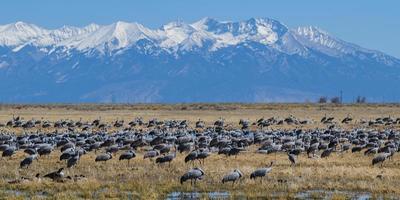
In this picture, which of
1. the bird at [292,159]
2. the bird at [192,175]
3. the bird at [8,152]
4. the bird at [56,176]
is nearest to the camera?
the bird at [192,175]

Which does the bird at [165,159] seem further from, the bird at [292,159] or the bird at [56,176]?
the bird at [56,176]

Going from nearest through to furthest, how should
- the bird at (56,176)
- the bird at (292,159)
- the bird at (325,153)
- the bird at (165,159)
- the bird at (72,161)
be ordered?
the bird at (56,176)
the bird at (72,161)
the bird at (165,159)
the bird at (292,159)
the bird at (325,153)

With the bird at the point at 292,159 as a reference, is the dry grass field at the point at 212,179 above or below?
below

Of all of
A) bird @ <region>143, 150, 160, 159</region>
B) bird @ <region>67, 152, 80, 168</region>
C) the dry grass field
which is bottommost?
the dry grass field

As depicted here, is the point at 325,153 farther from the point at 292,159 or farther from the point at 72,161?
the point at 72,161

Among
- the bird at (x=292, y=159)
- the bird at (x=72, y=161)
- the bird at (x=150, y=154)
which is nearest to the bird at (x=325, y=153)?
the bird at (x=292, y=159)

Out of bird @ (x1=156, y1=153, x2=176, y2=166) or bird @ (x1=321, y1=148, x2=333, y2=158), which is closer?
bird @ (x1=156, y1=153, x2=176, y2=166)

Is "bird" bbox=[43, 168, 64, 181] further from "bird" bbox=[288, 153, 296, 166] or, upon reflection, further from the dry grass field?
"bird" bbox=[288, 153, 296, 166]

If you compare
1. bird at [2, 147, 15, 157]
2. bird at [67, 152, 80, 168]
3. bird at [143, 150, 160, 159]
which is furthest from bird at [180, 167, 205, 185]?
bird at [2, 147, 15, 157]

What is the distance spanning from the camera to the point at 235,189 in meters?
26.2

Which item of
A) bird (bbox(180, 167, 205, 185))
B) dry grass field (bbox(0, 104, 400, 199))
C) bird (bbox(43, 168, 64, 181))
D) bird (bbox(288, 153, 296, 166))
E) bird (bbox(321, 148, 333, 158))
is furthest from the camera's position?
bird (bbox(321, 148, 333, 158))

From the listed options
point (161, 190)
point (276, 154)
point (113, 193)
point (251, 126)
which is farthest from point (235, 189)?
point (251, 126)

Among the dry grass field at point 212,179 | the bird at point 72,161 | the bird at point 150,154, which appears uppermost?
the bird at point 150,154

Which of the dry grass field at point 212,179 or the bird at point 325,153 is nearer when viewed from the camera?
the dry grass field at point 212,179
